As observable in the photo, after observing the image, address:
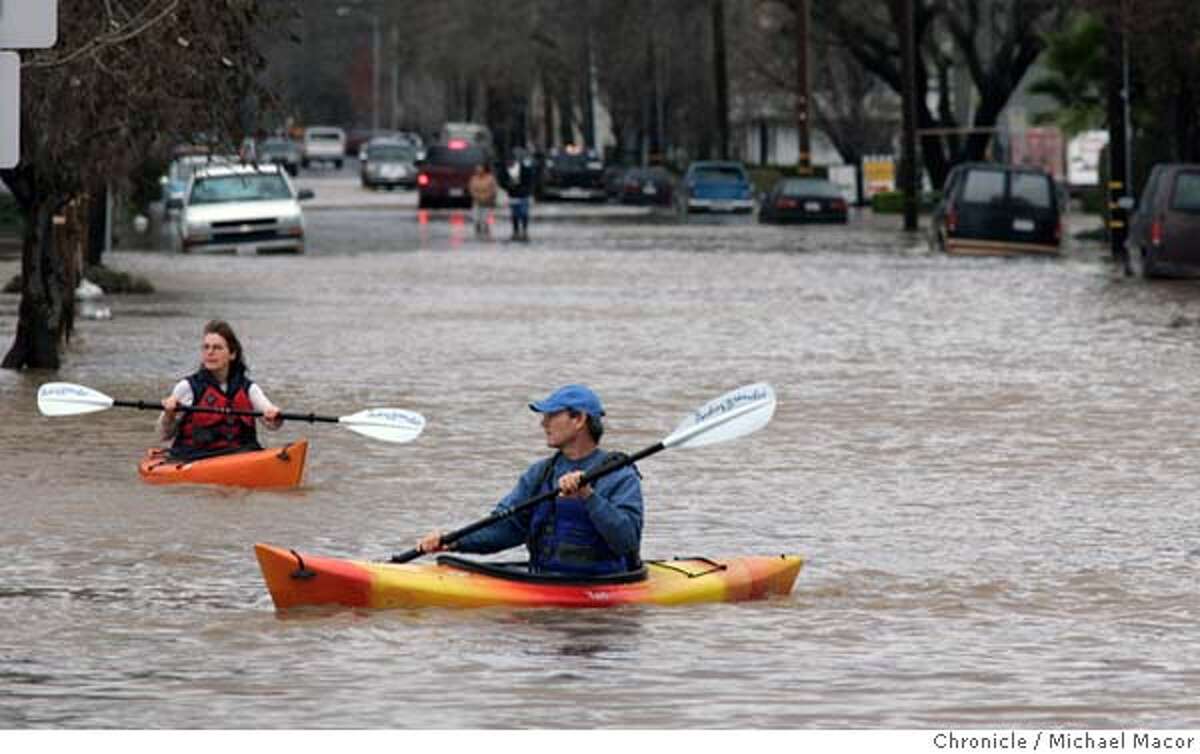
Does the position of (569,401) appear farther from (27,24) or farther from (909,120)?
(909,120)

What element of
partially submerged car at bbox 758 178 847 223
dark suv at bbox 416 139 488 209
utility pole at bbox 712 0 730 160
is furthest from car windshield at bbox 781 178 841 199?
utility pole at bbox 712 0 730 160

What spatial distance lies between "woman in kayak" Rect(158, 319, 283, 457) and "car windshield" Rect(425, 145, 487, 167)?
221 ft

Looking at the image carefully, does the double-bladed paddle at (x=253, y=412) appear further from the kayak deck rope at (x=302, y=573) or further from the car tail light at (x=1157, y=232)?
the car tail light at (x=1157, y=232)

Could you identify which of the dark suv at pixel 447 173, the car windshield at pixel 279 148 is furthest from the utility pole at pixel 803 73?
the car windshield at pixel 279 148

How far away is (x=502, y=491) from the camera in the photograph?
19.6m

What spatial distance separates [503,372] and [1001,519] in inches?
448

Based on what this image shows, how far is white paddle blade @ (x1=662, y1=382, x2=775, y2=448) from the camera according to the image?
580 inches

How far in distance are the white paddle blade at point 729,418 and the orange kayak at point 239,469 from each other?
16.4 ft

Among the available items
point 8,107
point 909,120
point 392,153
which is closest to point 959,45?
point 909,120

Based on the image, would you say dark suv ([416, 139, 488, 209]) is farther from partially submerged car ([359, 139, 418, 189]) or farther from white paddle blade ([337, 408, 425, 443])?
white paddle blade ([337, 408, 425, 443])

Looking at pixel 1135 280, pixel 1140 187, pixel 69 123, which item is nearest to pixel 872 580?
pixel 69 123

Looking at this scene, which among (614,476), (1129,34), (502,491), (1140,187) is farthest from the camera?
(1140,187)

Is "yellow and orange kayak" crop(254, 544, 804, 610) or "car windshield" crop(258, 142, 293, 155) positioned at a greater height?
"yellow and orange kayak" crop(254, 544, 804, 610)

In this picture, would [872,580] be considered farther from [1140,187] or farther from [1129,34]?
[1140,187]
